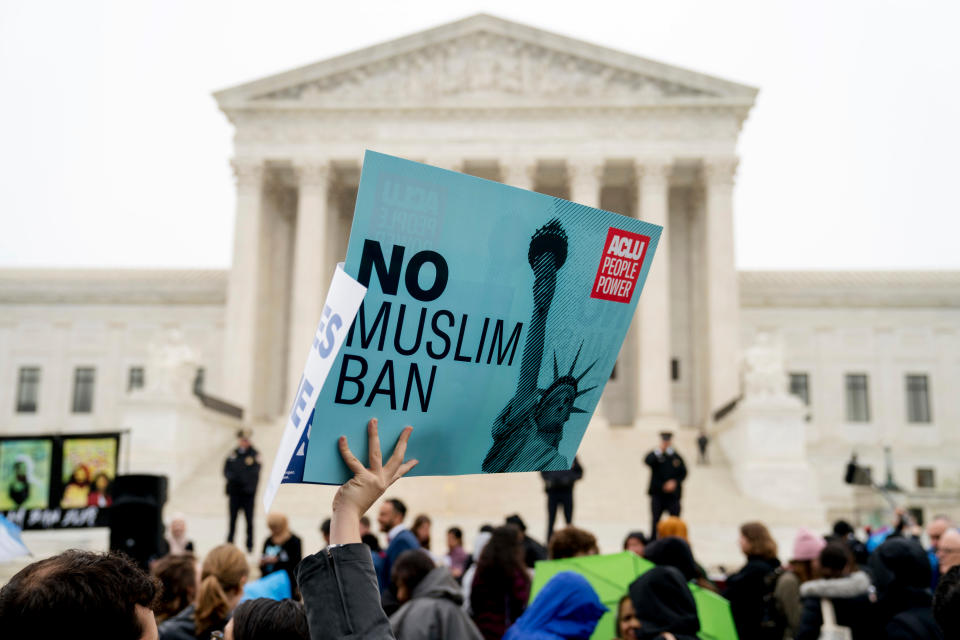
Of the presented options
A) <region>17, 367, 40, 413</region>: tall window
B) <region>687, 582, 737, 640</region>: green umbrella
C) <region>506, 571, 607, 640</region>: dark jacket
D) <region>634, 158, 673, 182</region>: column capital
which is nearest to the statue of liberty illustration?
<region>506, 571, 607, 640</region>: dark jacket

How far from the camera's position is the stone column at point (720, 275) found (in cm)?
3850

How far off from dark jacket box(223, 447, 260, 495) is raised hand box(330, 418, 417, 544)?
592 inches

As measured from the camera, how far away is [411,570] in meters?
5.34

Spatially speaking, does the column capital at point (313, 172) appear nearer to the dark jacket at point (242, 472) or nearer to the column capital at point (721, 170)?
the column capital at point (721, 170)

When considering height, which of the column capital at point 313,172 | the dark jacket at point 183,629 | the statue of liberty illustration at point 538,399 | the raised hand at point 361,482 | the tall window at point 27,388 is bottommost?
the dark jacket at point 183,629

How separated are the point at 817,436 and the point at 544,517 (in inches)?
1012

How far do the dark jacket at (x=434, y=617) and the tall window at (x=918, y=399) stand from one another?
152 ft

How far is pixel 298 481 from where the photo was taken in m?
2.62

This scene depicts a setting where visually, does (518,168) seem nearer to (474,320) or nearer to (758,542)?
(758,542)

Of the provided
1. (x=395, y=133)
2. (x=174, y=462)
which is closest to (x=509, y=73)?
(x=395, y=133)

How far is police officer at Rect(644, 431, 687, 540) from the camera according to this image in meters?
17.2

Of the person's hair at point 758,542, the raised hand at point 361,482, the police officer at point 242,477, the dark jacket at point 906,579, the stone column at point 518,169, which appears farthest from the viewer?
the stone column at point 518,169

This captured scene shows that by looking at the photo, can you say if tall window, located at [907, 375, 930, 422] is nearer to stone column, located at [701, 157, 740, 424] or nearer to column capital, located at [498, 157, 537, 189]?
stone column, located at [701, 157, 740, 424]

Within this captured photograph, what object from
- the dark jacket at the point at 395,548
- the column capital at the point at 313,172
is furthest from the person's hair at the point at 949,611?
the column capital at the point at 313,172
